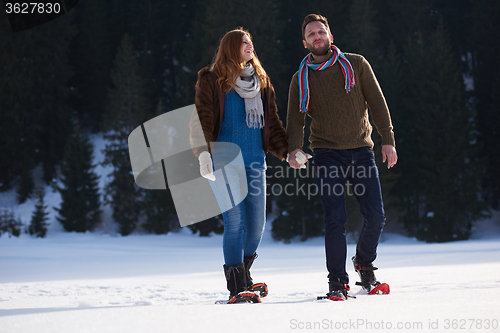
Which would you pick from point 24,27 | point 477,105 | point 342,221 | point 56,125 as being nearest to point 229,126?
point 342,221

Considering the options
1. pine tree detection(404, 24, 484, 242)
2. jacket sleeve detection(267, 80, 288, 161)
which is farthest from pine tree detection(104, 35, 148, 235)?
jacket sleeve detection(267, 80, 288, 161)

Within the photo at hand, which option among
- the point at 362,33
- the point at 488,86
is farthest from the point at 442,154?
the point at 362,33

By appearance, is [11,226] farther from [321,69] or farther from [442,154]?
[321,69]

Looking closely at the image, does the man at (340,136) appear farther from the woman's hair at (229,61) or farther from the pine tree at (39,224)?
the pine tree at (39,224)

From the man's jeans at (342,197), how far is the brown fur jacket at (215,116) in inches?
11.9

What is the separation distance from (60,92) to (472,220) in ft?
66.1

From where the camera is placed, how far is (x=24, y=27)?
24.7m

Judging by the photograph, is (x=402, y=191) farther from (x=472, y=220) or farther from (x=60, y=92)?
(x=60, y=92)

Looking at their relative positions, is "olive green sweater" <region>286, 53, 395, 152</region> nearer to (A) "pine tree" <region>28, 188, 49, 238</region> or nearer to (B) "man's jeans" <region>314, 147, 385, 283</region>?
(B) "man's jeans" <region>314, 147, 385, 283</region>

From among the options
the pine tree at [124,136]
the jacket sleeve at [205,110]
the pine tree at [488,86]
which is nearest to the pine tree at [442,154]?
the pine tree at [488,86]

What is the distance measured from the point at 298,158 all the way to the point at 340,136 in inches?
11.7

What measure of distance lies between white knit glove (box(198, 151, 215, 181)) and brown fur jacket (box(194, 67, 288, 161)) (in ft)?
0.32

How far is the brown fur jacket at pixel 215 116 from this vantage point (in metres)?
3.02

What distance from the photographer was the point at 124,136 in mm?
21953
